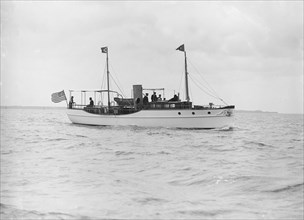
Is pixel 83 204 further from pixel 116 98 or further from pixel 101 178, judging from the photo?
pixel 116 98

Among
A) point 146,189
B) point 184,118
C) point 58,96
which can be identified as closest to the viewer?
point 146,189

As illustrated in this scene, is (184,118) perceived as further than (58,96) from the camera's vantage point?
No

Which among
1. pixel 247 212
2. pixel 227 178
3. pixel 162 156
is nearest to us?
pixel 247 212

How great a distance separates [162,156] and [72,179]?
7.54m

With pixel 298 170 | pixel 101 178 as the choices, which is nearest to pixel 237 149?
pixel 298 170

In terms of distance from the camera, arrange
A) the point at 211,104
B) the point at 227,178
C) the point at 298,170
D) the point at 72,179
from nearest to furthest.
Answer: the point at 72,179
the point at 227,178
the point at 298,170
the point at 211,104

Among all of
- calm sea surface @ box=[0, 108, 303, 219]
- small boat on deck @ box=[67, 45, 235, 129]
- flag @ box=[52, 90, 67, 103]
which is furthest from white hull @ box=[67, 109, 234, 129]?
calm sea surface @ box=[0, 108, 303, 219]

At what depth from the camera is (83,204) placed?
830 centimetres

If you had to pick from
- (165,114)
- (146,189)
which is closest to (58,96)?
(165,114)

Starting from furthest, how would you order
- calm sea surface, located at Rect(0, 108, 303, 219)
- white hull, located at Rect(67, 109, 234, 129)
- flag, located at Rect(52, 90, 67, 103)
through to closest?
1. flag, located at Rect(52, 90, 67, 103)
2. white hull, located at Rect(67, 109, 234, 129)
3. calm sea surface, located at Rect(0, 108, 303, 219)

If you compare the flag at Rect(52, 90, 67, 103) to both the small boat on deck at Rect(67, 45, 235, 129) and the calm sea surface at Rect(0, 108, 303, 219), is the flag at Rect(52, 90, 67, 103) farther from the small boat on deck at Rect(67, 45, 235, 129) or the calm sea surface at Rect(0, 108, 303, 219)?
the calm sea surface at Rect(0, 108, 303, 219)

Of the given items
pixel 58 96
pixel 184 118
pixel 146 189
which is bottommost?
pixel 146 189

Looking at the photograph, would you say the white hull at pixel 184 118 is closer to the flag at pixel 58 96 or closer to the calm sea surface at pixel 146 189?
the flag at pixel 58 96

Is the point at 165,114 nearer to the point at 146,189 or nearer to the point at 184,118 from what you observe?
the point at 184,118
